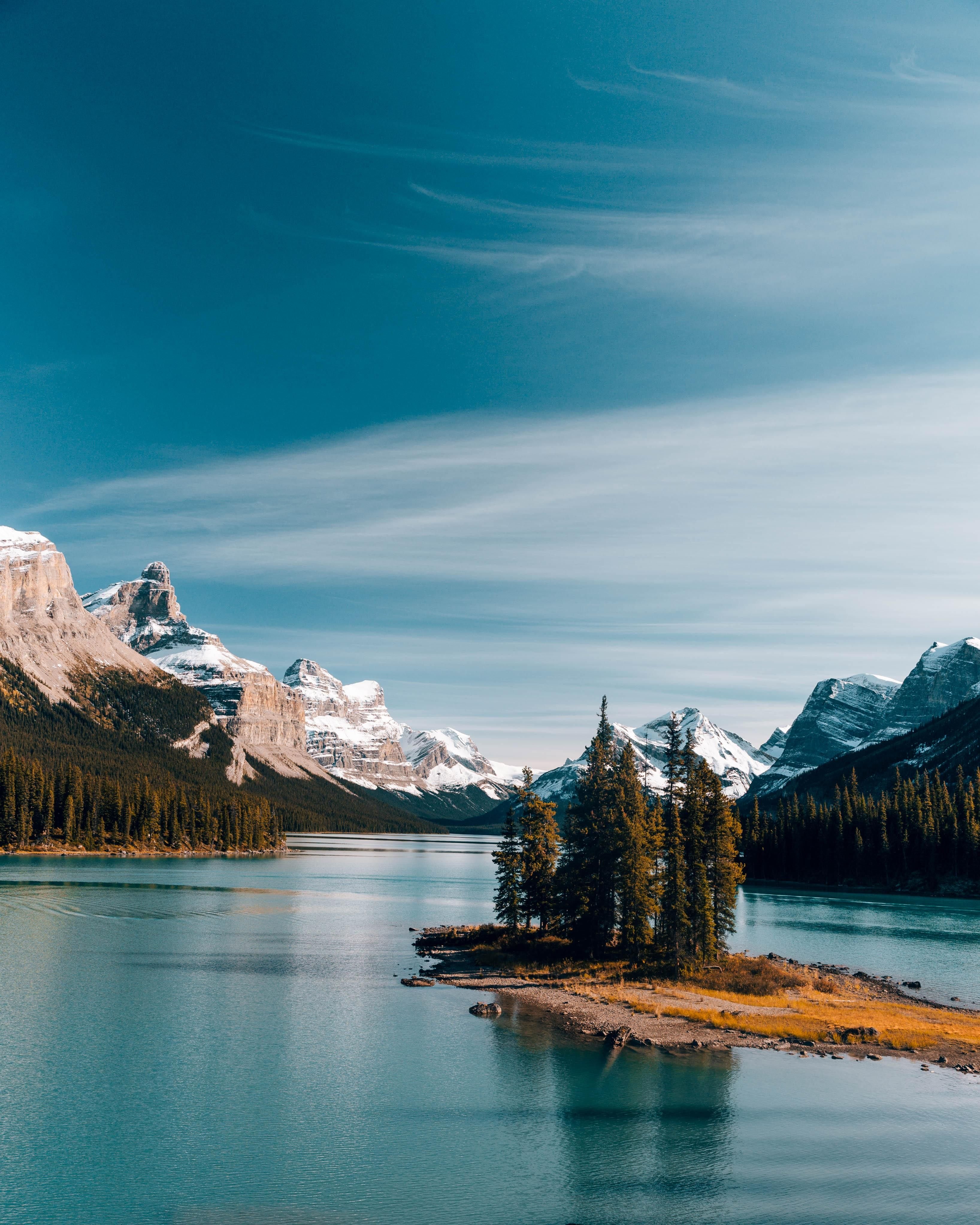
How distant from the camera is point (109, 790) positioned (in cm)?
18675

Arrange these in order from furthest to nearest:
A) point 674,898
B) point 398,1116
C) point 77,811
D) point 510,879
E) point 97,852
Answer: point 97,852 → point 77,811 → point 510,879 → point 674,898 → point 398,1116

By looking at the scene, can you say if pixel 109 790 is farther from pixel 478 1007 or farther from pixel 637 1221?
pixel 637 1221

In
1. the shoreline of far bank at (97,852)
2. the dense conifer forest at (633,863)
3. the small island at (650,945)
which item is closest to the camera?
the small island at (650,945)

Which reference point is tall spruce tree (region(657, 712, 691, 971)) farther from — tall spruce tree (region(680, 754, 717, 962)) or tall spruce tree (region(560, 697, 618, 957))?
tall spruce tree (region(560, 697, 618, 957))

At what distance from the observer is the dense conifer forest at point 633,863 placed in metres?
67.5

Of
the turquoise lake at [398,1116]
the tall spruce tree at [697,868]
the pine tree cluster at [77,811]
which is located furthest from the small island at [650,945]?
the pine tree cluster at [77,811]

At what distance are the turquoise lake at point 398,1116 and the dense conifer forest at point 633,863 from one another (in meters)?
15.0

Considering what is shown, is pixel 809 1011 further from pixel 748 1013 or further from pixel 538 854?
pixel 538 854

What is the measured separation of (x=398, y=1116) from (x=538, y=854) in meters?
43.1

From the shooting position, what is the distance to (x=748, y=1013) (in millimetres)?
54656

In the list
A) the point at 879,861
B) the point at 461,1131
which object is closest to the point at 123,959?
the point at 461,1131

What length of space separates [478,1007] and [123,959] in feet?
100

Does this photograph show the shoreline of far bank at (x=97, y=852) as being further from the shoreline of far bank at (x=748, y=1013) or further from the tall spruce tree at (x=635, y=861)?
the tall spruce tree at (x=635, y=861)

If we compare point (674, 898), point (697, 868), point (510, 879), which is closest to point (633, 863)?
point (674, 898)
